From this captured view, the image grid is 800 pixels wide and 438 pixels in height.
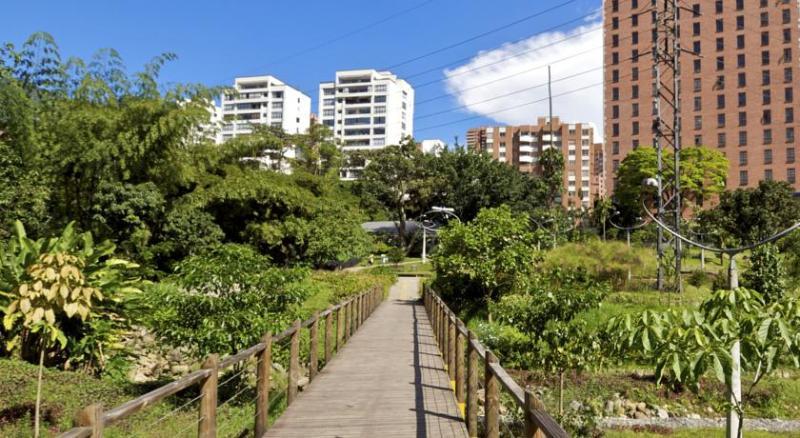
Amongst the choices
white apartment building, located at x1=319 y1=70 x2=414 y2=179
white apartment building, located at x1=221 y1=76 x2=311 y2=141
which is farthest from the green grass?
white apartment building, located at x1=221 y1=76 x2=311 y2=141

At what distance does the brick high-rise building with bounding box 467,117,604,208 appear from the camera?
97.7 meters

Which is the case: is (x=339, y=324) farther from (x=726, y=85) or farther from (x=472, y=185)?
(x=726, y=85)

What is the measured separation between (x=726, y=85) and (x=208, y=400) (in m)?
75.0

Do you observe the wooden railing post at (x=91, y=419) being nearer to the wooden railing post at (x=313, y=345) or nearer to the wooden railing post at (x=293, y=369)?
the wooden railing post at (x=293, y=369)

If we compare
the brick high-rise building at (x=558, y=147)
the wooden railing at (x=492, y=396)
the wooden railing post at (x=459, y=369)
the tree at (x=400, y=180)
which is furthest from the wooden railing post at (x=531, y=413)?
the brick high-rise building at (x=558, y=147)

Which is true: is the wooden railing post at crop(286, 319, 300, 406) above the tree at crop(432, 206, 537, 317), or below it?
below

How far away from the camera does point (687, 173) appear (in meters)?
59.9

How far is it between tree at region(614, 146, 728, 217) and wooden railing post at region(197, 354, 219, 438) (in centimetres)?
5901

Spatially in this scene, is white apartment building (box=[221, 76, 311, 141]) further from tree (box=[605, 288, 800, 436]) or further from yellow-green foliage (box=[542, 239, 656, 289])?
tree (box=[605, 288, 800, 436])

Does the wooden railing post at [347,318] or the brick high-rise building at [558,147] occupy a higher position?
the brick high-rise building at [558,147]

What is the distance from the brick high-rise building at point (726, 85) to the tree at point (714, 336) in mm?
64680

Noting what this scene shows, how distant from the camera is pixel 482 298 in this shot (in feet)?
64.5

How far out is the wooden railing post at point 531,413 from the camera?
330 centimetres

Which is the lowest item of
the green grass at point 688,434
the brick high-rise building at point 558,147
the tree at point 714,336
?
the green grass at point 688,434
